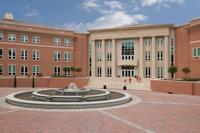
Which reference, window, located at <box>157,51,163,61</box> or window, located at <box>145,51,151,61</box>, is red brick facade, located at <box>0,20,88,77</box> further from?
window, located at <box>157,51,163,61</box>

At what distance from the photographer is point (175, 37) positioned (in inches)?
1834

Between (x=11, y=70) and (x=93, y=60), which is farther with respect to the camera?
(x=93, y=60)

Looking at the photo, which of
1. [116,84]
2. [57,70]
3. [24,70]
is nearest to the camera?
[116,84]

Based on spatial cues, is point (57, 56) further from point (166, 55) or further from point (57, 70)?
point (166, 55)

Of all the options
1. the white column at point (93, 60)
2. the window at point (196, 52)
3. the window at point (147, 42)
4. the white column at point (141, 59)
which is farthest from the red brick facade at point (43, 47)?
the window at point (196, 52)

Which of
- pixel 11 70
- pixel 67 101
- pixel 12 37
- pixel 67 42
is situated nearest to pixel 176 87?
pixel 67 101

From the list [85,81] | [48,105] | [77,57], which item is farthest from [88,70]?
[48,105]

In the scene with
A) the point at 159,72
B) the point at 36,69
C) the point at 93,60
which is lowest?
the point at 159,72

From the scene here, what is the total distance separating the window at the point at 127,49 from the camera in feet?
168

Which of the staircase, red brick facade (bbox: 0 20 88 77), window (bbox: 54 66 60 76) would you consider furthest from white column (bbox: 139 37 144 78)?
window (bbox: 54 66 60 76)

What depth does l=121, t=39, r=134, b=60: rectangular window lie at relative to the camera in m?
51.3

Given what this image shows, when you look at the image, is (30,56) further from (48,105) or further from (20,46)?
(48,105)

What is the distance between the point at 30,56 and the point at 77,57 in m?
12.3

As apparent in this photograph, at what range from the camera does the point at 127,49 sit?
2035 inches
